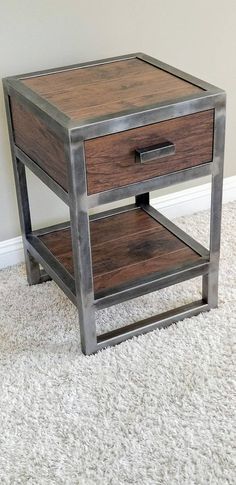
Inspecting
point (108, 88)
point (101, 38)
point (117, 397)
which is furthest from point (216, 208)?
point (101, 38)

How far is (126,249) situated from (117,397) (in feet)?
1.30

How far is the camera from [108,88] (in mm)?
1478

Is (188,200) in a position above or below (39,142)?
below

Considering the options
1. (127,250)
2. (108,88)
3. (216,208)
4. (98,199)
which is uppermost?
(108,88)

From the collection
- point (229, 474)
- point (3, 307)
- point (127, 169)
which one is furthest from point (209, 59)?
point (229, 474)

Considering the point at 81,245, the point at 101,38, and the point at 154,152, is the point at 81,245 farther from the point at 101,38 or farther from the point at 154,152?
the point at 101,38

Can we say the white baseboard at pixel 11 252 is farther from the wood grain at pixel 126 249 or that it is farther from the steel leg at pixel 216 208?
the steel leg at pixel 216 208

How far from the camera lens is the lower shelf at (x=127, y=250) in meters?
1.58

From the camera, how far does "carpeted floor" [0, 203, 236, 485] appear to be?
1.27 metres

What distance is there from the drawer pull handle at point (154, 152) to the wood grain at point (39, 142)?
15 cm

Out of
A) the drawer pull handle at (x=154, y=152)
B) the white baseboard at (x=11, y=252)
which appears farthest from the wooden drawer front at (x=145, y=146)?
the white baseboard at (x=11, y=252)

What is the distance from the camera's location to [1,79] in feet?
5.45

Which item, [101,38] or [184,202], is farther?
[184,202]

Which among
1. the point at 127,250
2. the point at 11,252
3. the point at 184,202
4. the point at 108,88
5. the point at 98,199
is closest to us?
the point at 98,199
